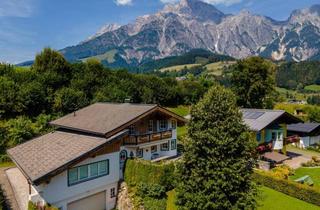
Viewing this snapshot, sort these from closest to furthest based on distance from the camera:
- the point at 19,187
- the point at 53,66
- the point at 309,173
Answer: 1. the point at 19,187
2. the point at 309,173
3. the point at 53,66

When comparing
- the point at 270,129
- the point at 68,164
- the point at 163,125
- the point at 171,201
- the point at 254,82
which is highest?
the point at 254,82

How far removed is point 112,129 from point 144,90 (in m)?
56.6

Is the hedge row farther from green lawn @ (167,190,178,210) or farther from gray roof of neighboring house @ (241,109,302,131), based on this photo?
gray roof of neighboring house @ (241,109,302,131)

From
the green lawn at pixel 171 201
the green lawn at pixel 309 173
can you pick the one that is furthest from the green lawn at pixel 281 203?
the green lawn at pixel 309 173

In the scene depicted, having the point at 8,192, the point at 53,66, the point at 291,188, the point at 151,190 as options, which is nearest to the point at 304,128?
the point at 291,188

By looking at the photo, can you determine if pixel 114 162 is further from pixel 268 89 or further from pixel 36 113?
pixel 268 89

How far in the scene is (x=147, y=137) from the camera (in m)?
31.4

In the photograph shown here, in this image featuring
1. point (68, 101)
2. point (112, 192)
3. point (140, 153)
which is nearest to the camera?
point (112, 192)

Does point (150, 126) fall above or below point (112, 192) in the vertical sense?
above

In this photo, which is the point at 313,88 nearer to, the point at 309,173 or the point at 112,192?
the point at 309,173

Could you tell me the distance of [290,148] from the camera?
53250mm

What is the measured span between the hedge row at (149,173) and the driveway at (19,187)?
9076 mm

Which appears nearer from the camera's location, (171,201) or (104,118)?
(171,201)

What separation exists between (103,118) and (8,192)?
37.1 ft
